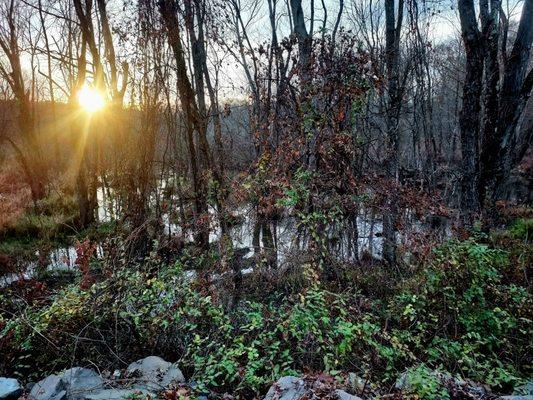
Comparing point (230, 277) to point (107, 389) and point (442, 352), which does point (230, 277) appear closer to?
point (107, 389)

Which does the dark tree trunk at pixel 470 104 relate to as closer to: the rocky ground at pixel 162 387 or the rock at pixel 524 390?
the rock at pixel 524 390

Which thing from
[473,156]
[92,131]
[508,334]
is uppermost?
[92,131]

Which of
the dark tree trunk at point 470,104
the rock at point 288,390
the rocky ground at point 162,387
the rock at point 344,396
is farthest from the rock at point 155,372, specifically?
the dark tree trunk at point 470,104

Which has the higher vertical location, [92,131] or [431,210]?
[92,131]

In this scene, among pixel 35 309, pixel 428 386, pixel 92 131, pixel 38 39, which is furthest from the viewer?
pixel 38 39

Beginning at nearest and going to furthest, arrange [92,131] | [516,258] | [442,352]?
[442,352] < [516,258] < [92,131]

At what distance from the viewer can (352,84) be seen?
219 inches

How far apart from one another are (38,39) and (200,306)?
16.4 metres

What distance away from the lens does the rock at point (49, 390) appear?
130 inches

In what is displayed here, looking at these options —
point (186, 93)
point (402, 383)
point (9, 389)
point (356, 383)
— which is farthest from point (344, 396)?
point (186, 93)

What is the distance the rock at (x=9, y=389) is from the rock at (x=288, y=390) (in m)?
2.19

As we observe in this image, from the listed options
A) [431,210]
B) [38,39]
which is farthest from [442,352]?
[38,39]

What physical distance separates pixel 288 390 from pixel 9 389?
2439 mm

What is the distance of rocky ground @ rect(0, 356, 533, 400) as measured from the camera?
3021 mm
